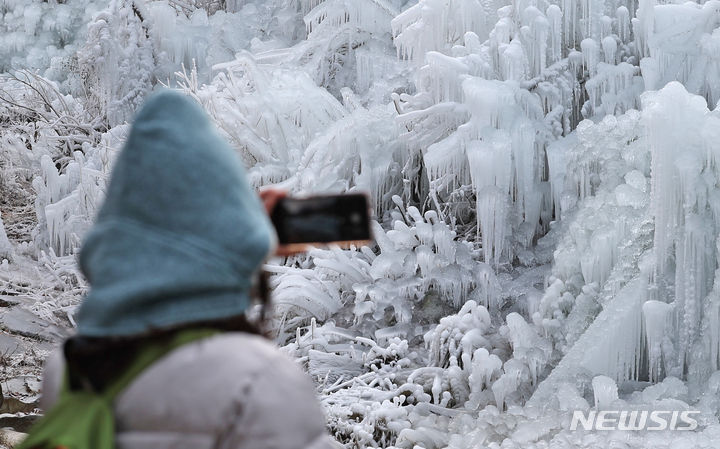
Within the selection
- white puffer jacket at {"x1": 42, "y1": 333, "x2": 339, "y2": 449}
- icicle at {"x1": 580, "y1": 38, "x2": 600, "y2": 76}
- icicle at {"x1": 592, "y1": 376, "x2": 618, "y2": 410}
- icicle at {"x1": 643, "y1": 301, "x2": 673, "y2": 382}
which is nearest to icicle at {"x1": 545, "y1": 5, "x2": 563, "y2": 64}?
icicle at {"x1": 580, "y1": 38, "x2": 600, "y2": 76}

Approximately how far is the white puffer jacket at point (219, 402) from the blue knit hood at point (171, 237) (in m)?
0.06

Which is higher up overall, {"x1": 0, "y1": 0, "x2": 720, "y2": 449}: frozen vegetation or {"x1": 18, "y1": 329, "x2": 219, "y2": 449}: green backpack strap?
{"x1": 18, "y1": 329, "x2": 219, "y2": 449}: green backpack strap

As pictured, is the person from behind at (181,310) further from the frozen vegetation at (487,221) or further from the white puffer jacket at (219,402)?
the frozen vegetation at (487,221)

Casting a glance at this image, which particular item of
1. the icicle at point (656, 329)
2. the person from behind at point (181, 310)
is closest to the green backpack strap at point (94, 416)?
the person from behind at point (181, 310)

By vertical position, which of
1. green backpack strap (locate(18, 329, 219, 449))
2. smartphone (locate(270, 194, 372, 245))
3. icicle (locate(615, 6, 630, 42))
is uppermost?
smartphone (locate(270, 194, 372, 245))

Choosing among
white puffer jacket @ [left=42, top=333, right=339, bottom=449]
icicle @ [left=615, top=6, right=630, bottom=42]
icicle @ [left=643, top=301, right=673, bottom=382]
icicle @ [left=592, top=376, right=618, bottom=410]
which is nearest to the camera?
white puffer jacket @ [left=42, top=333, right=339, bottom=449]

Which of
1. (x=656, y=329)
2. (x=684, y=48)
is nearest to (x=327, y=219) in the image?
(x=656, y=329)

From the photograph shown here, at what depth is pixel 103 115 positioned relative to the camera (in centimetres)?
1086

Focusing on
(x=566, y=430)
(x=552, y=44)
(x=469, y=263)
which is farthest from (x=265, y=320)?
(x=552, y=44)

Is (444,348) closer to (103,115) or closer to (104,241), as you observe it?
(104,241)

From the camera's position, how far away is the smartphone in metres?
1.25

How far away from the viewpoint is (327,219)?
1.26m

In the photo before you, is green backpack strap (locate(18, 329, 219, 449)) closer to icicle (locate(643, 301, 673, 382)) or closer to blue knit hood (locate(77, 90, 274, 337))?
blue knit hood (locate(77, 90, 274, 337))

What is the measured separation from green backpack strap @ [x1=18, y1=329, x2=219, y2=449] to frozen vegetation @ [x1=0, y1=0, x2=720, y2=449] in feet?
12.9
